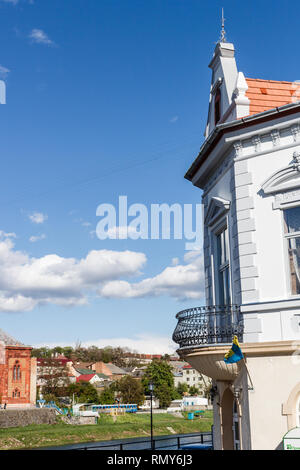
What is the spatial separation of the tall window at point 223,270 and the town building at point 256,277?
0.03 meters

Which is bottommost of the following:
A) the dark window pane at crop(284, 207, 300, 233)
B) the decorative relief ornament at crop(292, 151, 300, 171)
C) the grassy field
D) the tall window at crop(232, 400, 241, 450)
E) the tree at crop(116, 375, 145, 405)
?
the grassy field

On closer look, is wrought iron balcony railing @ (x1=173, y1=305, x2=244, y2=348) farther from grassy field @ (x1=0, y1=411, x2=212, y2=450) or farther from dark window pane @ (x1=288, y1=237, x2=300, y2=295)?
grassy field @ (x1=0, y1=411, x2=212, y2=450)

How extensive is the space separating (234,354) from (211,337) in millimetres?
862

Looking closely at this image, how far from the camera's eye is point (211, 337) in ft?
33.6

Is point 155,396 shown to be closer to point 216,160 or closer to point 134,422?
point 134,422

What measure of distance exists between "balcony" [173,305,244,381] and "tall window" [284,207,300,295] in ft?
4.23

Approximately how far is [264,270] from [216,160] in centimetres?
326

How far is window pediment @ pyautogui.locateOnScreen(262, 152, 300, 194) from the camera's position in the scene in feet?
32.3

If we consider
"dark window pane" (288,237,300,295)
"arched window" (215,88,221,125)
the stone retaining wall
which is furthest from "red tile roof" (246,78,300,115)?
the stone retaining wall

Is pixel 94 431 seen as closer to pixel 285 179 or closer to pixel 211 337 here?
pixel 211 337

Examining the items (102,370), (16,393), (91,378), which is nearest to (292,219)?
(16,393)

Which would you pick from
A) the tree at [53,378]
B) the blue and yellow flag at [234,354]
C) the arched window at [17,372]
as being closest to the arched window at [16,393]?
the arched window at [17,372]

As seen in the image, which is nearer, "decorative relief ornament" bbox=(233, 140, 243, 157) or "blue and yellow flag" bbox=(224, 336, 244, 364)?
"blue and yellow flag" bbox=(224, 336, 244, 364)
